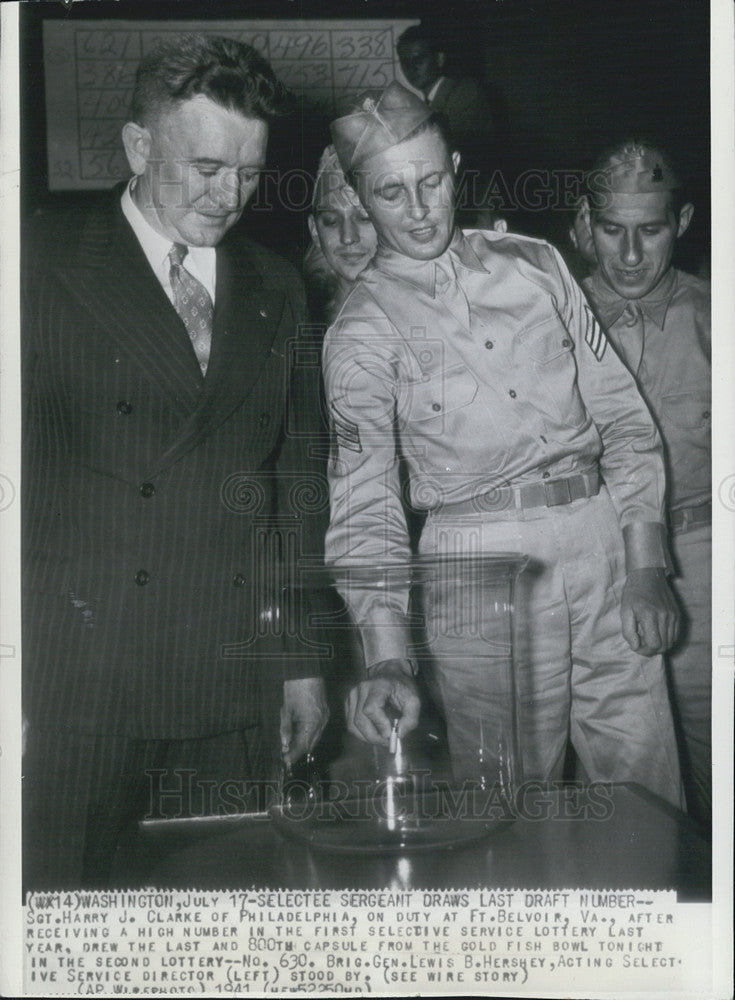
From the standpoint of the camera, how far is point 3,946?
120 cm

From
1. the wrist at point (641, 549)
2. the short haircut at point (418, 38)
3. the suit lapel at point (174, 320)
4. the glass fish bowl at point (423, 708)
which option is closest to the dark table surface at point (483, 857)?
the glass fish bowl at point (423, 708)

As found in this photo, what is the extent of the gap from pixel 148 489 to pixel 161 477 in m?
0.02

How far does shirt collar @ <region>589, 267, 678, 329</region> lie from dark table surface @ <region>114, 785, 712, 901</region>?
53cm

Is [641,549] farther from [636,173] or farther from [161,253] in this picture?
[161,253]

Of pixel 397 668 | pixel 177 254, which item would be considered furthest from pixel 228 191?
pixel 397 668

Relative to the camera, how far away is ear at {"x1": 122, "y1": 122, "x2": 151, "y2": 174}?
1209 mm

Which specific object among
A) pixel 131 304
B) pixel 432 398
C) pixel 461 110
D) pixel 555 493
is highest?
pixel 461 110

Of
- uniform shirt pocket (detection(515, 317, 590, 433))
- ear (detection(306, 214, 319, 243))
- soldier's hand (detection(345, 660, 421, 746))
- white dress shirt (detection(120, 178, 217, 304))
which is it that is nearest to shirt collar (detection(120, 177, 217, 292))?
white dress shirt (detection(120, 178, 217, 304))

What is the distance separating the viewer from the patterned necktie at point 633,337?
1.23 metres

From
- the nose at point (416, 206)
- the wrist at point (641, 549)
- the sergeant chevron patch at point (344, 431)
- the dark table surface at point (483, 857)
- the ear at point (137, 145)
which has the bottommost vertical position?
the dark table surface at point (483, 857)

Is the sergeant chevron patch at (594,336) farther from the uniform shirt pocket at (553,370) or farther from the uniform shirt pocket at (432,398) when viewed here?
the uniform shirt pocket at (432,398)

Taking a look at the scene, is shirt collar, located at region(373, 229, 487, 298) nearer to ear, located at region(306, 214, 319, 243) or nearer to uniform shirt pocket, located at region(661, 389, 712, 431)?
ear, located at region(306, 214, 319, 243)

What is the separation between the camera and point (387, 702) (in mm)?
1158

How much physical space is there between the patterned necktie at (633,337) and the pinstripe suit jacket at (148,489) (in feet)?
1.19
